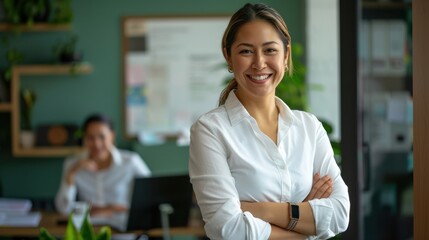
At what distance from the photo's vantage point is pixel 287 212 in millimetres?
1519

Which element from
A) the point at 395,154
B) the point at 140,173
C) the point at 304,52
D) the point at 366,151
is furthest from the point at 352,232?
the point at 304,52

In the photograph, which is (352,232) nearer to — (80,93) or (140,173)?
(140,173)

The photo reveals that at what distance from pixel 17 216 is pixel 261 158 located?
3.39m

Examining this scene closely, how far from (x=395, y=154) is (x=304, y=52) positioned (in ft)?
4.56

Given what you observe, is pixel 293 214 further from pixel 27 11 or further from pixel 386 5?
pixel 27 11

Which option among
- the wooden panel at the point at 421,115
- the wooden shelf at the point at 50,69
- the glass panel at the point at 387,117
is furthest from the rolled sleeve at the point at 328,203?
the wooden shelf at the point at 50,69

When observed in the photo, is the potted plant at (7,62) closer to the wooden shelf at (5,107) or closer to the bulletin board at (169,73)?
the wooden shelf at (5,107)

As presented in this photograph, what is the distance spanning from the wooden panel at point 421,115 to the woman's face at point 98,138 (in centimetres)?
346

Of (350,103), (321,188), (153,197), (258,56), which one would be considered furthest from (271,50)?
(153,197)

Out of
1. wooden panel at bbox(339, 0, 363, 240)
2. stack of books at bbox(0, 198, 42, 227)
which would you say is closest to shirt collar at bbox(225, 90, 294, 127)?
wooden panel at bbox(339, 0, 363, 240)

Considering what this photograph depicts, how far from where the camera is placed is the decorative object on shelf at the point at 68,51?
5.79m

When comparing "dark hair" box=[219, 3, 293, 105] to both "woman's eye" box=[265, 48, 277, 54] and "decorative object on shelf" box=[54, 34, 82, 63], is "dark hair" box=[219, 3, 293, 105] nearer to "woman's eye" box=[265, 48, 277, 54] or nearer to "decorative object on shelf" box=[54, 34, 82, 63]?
"woman's eye" box=[265, 48, 277, 54]

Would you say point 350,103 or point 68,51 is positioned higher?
point 68,51

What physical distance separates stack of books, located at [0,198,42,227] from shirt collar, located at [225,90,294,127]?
3.27 metres
